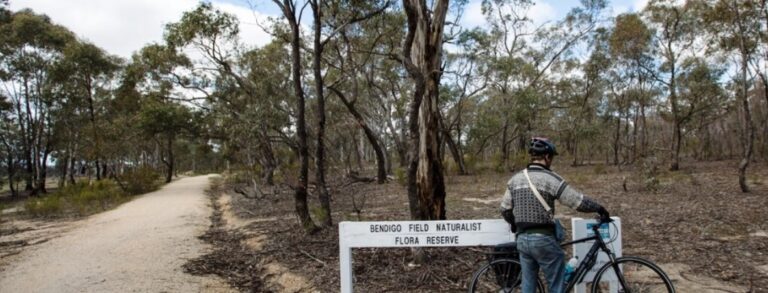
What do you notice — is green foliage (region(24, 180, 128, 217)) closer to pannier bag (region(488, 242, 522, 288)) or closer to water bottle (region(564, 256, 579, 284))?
pannier bag (region(488, 242, 522, 288))

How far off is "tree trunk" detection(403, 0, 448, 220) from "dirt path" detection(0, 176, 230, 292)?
9.50 feet

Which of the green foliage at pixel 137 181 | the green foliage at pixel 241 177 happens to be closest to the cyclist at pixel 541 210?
the green foliage at pixel 241 177

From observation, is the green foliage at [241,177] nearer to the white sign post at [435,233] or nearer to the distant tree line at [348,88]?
the distant tree line at [348,88]

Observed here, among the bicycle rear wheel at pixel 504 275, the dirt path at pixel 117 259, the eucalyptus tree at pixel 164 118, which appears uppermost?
the eucalyptus tree at pixel 164 118

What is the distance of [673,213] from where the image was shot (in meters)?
9.03

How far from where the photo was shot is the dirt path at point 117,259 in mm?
6453

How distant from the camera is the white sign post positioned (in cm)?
413

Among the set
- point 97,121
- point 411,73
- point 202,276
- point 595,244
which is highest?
point 97,121

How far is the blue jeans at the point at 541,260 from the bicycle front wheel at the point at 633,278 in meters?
0.51

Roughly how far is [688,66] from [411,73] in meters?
21.9

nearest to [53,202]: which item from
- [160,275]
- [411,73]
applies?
[160,275]

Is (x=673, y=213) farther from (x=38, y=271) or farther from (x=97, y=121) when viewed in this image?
(x=97, y=121)

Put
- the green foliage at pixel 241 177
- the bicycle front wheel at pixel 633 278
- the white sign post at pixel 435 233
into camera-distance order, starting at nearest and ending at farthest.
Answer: the bicycle front wheel at pixel 633 278, the white sign post at pixel 435 233, the green foliage at pixel 241 177

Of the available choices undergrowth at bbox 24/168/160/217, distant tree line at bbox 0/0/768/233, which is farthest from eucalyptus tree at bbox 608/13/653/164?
undergrowth at bbox 24/168/160/217
